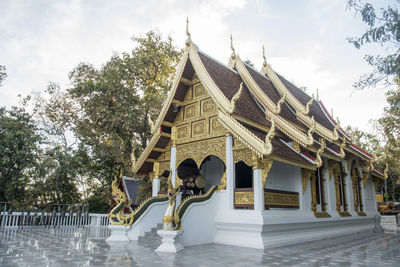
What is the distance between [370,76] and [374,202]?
9.60m

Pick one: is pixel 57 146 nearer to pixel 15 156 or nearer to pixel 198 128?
pixel 15 156

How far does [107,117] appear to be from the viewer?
1342 centimetres

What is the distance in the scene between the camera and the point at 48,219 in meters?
11.9

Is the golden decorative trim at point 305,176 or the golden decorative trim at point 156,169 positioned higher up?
the golden decorative trim at point 156,169

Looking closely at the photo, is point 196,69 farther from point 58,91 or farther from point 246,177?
point 58,91

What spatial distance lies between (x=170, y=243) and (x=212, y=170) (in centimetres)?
423

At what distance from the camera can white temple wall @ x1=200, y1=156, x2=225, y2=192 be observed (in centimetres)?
945

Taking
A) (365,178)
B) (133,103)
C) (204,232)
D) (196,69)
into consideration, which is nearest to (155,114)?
(133,103)

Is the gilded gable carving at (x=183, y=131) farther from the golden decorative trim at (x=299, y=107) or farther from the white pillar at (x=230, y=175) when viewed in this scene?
the golden decorative trim at (x=299, y=107)

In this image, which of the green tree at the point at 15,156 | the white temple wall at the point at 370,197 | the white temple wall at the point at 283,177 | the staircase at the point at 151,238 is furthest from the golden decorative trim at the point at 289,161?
the green tree at the point at 15,156

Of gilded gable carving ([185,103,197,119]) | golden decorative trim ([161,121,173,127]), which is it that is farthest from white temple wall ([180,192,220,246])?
golden decorative trim ([161,121,173,127])

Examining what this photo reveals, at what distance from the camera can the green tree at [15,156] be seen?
1321cm

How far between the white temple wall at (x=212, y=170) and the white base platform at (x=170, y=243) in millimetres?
3826

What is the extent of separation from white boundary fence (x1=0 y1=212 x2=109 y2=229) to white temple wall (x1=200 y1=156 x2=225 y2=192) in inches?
273
